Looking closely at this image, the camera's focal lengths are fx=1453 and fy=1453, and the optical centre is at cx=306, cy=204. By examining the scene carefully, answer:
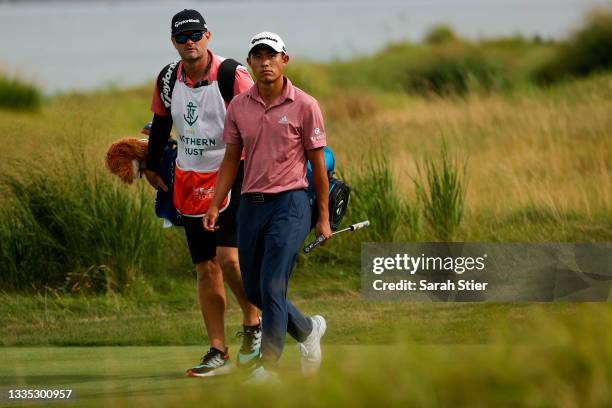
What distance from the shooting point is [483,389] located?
6.04m

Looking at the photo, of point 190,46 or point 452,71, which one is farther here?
point 452,71

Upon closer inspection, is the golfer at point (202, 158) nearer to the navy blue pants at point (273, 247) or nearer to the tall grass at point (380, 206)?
the navy blue pants at point (273, 247)

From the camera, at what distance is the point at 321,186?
789 cm

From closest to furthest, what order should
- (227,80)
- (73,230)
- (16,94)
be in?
(227,80), (73,230), (16,94)

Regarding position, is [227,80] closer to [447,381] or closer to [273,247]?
[273,247]

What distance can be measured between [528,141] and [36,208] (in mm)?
9802

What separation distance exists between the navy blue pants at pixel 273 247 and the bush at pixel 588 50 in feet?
93.7

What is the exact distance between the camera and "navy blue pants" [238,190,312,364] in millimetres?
7785

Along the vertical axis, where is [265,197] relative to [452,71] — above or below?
below

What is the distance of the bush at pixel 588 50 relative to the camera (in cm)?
3662

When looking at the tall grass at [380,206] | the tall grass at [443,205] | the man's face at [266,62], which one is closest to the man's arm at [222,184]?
the man's face at [266,62]

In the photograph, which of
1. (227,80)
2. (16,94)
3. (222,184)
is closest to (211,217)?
(222,184)

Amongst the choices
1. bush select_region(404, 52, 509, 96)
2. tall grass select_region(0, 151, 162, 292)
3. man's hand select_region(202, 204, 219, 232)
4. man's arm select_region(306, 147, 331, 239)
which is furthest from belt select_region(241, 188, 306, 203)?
bush select_region(404, 52, 509, 96)

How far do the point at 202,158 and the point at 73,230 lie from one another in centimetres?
450
